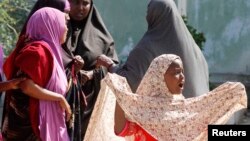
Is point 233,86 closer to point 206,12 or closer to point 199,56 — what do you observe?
point 199,56

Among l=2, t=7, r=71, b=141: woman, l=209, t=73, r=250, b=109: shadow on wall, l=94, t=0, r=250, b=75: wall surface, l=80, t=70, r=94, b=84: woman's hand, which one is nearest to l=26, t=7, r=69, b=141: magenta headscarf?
l=2, t=7, r=71, b=141: woman

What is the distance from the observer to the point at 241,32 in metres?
10.3

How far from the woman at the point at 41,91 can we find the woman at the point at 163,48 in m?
0.72

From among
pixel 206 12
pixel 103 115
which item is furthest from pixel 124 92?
pixel 206 12

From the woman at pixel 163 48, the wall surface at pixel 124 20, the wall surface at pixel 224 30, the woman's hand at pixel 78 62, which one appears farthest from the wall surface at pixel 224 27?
the woman's hand at pixel 78 62

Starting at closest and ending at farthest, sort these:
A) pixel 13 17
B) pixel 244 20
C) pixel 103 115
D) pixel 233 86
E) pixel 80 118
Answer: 1. pixel 233 86
2. pixel 103 115
3. pixel 80 118
4. pixel 13 17
5. pixel 244 20

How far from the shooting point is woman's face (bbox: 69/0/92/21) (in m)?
5.68

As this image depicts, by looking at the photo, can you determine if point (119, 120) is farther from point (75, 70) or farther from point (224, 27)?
point (224, 27)

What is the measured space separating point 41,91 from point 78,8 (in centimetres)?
116

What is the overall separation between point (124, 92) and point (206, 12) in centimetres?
574

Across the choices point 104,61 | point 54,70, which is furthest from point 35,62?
point 104,61

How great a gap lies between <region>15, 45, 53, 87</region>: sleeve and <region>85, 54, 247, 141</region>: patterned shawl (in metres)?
0.52

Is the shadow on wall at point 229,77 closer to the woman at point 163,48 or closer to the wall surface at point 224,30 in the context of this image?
the wall surface at point 224,30

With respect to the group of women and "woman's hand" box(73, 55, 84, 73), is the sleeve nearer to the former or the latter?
the group of women
